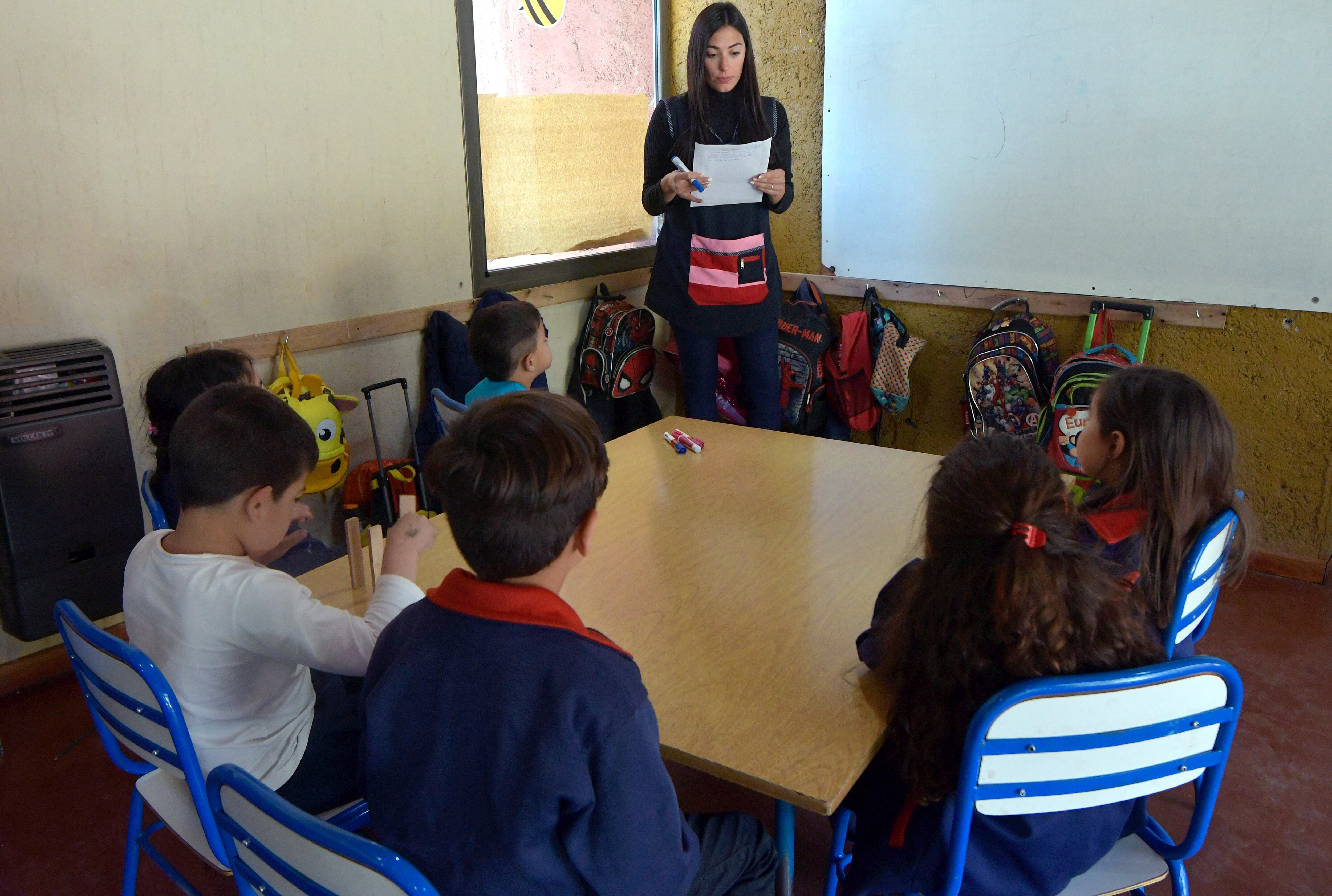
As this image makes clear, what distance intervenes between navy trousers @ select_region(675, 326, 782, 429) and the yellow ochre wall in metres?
0.72

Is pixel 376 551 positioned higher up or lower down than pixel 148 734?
higher up

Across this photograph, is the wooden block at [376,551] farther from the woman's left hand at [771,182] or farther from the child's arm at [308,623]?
the woman's left hand at [771,182]

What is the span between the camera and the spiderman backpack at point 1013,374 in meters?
3.21

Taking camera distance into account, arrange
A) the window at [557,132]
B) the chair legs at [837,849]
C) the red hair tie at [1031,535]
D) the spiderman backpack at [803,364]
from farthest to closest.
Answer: the spiderman backpack at [803,364] < the window at [557,132] < the chair legs at [837,849] < the red hair tie at [1031,535]

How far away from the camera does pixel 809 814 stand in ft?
6.30

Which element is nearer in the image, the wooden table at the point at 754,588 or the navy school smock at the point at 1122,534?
the wooden table at the point at 754,588

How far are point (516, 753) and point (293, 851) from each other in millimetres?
252

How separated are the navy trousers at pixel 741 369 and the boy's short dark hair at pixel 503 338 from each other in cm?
93

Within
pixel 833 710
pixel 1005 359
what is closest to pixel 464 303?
pixel 1005 359

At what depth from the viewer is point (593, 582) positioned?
1.51 meters

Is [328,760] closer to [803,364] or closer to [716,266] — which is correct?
[716,266]

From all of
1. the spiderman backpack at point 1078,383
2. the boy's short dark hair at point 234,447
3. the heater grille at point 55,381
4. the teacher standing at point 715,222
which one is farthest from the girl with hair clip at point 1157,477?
the heater grille at point 55,381

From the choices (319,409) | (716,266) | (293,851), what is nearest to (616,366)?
(716,266)

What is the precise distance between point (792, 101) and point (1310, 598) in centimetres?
256
